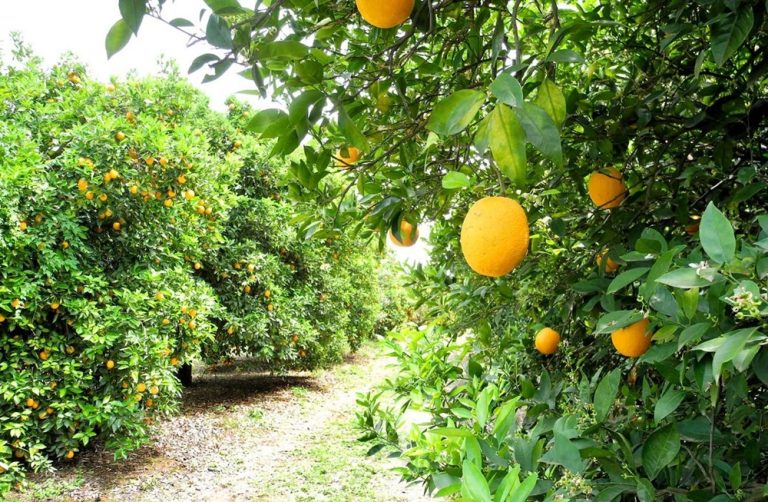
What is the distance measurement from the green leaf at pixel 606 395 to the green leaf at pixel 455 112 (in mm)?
594

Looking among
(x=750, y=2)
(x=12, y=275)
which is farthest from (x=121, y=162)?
(x=750, y=2)

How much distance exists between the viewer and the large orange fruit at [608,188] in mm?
1590

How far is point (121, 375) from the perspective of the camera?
15.0 feet

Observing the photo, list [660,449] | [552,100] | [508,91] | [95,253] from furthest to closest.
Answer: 1. [95,253]
2. [660,449]
3. [552,100]
4. [508,91]

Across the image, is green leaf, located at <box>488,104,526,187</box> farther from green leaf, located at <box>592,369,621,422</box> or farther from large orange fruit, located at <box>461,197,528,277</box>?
green leaf, located at <box>592,369,621,422</box>

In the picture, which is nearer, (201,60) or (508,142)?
(508,142)

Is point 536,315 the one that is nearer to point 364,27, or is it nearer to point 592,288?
point 592,288

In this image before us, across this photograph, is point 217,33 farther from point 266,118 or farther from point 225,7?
Answer: point 266,118

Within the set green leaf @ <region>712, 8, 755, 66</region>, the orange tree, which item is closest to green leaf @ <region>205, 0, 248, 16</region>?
the orange tree

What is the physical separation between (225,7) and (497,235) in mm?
644

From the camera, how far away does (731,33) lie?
3.36 feet

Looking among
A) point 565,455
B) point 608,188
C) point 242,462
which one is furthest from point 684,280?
point 242,462

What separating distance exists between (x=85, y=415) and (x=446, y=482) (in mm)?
4218

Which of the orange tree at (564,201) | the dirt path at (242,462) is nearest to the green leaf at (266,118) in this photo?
the orange tree at (564,201)
